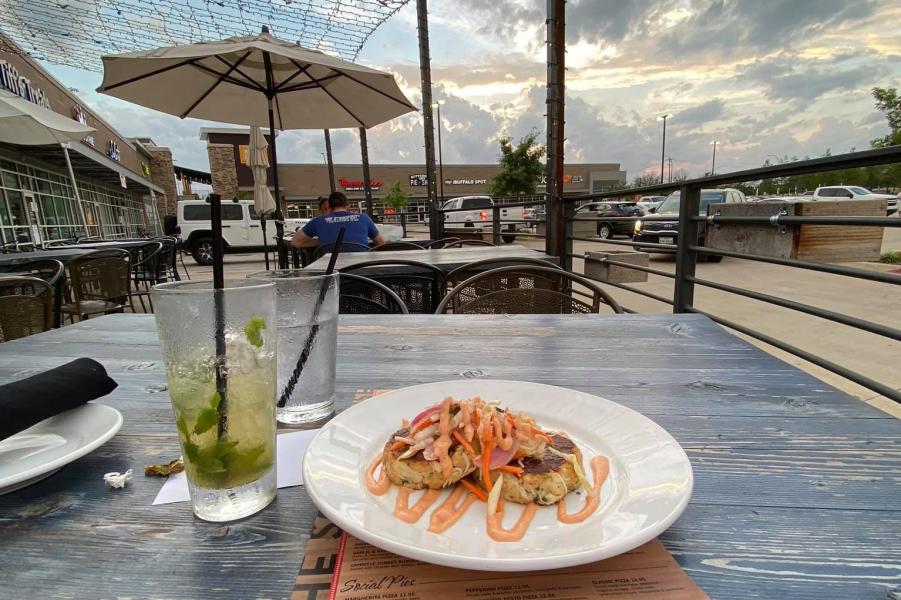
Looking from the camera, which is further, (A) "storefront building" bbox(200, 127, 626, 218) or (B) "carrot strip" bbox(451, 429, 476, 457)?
(A) "storefront building" bbox(200, 127, 626, 218)

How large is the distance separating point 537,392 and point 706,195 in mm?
13177

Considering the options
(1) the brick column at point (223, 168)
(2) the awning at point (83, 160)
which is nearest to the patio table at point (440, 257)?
(2) the awning at point (83, 160)

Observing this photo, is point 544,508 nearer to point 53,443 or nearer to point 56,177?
point 53,443

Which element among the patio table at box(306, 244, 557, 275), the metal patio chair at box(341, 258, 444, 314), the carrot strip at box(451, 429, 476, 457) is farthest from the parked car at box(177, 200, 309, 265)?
the carrot strip at box(451, 429, 476, 457)

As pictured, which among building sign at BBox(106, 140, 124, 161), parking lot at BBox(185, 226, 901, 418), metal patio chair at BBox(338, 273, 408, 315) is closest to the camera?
metal patio chair at BBox(338, 273, 408, 315)

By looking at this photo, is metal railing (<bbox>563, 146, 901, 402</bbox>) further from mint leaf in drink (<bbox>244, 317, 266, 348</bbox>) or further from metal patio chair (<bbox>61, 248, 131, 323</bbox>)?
metal patio chair (<bbox>61, 248, 131, 323</bbox>)

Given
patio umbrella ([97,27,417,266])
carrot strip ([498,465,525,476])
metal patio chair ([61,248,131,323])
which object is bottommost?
metal patio chair ([61,248,131,323])

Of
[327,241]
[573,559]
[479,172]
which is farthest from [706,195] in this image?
[479,172]

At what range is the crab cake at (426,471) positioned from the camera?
510 mm

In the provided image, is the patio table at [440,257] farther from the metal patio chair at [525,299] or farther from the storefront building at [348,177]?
the storefront building at [348,177]

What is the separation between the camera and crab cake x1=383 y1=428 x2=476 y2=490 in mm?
510

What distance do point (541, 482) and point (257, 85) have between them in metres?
4.59

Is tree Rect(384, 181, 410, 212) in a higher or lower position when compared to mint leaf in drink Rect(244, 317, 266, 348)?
higher

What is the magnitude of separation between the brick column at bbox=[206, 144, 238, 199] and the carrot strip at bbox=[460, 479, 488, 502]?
33.3 metres
